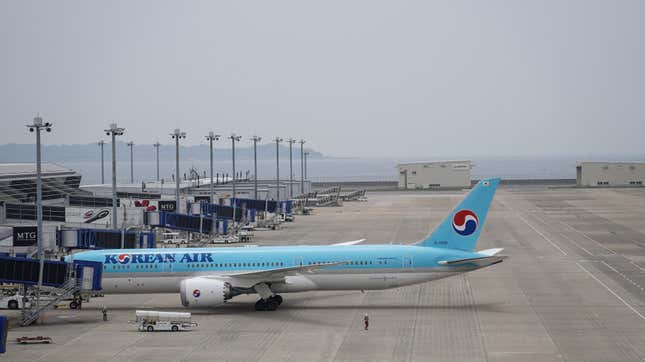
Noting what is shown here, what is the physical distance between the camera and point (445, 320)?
40125 millimetres

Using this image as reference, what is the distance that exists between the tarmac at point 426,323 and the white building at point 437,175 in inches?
4184

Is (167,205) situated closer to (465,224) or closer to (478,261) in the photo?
(465,224)

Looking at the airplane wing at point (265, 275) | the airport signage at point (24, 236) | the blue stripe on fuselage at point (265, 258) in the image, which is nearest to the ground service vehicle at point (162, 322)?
the airplane wing at point (265, 275)

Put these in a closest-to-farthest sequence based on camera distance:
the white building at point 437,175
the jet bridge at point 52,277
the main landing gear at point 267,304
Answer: the jet bridge at point 52,277
the main landing gear at point 267,304
the white building at point 437,175

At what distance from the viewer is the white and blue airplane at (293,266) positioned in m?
42.5

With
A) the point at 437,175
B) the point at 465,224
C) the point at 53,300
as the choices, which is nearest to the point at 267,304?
the point at 53,300

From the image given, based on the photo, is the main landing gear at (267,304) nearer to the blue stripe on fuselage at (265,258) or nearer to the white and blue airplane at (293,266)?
the white and blue airplane at (293,266)

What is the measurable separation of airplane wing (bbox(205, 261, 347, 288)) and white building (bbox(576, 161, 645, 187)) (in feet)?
466

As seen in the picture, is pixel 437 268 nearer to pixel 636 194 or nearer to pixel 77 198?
pixel 77 198

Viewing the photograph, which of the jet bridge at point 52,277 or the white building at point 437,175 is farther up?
the white building at point 437,175

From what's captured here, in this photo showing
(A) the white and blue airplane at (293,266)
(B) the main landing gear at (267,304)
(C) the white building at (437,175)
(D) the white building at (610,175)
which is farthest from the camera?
(C) the white building at (437,175)

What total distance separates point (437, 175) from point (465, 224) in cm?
13358

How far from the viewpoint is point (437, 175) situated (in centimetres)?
17638

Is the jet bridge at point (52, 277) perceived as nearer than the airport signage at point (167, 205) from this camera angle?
Yes
